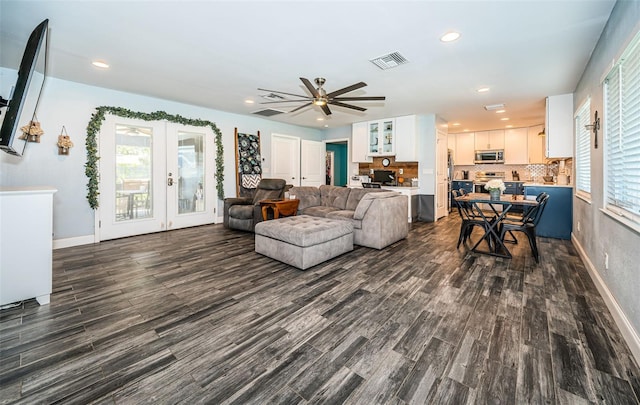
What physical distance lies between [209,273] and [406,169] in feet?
18.4

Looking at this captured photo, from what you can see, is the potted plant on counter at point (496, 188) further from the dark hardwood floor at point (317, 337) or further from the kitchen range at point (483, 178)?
the kitchen range at point (483, 178)

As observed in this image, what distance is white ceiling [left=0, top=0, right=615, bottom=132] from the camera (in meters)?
2.41

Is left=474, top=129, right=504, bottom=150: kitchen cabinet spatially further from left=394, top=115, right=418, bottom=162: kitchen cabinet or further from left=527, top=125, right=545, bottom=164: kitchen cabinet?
left=394, top=115, right=418, bottom=162: kitchen cabinet

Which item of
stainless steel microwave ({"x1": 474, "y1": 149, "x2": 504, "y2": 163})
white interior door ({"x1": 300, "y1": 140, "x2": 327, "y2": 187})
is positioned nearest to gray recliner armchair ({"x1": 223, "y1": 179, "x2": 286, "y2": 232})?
white interior door ({"x1": 300, "y1": 140, "x2": 327, "y2": 187})

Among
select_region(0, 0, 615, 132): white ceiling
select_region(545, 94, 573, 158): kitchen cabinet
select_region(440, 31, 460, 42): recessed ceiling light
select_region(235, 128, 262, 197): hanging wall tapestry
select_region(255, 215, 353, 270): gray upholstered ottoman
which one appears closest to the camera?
select_region(0, 0, 615, 132): white ceiling

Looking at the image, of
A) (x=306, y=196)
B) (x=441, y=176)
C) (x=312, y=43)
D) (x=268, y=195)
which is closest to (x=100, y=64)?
(x=312, y=43)

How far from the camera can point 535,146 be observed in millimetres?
7613

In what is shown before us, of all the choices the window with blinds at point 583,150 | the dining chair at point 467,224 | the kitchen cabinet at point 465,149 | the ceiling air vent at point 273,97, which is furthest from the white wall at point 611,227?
the kitchen cabinet at point 465,149

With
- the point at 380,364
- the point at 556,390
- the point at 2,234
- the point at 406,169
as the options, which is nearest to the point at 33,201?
the point at 2,234

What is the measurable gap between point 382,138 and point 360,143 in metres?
0.64

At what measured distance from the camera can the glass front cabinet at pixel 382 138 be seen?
6.91m

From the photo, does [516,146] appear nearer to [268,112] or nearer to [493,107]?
[493,107]

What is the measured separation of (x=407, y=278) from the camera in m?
3.02

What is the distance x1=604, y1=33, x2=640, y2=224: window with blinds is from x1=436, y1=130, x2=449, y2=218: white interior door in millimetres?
4133
